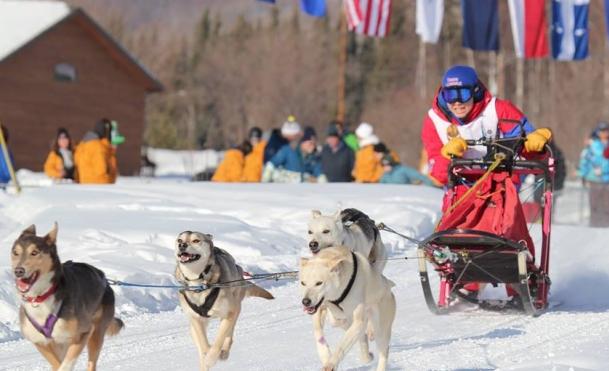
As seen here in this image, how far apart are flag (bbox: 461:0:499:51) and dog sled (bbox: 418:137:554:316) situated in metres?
15.6

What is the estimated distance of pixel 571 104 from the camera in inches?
1722

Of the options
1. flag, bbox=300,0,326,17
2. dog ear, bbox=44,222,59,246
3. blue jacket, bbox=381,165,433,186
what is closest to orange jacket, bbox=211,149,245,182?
blue jacket, bbox=381,165,433,186

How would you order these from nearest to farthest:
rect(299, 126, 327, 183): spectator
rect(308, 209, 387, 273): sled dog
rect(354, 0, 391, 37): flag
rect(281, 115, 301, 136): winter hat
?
rect(308, 209, 387, 273): sled dog → rect(299, 126, 327, 183): spectator → rect(281, 115, 301, 136): winter hat → rect(354, 0, 391, 37): flag

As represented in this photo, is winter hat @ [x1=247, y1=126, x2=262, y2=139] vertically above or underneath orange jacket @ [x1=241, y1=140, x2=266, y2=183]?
above

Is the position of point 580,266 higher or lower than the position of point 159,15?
lower

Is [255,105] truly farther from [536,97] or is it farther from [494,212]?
[494,212]

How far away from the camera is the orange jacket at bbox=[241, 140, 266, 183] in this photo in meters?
17.0

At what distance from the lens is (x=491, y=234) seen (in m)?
6.91

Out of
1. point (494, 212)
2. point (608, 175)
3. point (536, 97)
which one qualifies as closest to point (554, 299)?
point (494, 212)

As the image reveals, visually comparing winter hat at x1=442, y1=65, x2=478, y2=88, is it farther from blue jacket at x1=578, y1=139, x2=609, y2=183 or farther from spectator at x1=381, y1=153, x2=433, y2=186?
blue jacket at x1=578, y1=139, x2=609, y2=183

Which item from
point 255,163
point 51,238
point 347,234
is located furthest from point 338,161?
point 51,238

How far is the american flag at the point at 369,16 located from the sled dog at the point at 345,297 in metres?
16.5

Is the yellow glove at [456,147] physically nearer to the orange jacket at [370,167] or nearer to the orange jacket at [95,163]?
the orange jacket at [95,163]

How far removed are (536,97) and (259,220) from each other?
41683 millimetres
